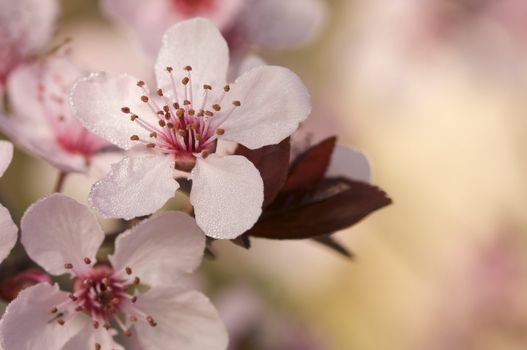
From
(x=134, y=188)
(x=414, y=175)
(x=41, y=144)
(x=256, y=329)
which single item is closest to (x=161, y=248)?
(x=134, y=188)

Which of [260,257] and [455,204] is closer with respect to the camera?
[260,257]

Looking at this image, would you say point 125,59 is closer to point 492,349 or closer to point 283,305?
point 283,305

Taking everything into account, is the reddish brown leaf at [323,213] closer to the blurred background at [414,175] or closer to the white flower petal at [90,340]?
the white flower petal at [90,340]

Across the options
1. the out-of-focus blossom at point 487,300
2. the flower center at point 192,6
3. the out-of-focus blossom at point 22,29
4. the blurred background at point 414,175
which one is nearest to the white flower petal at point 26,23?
the out-of-focus blossom at point 22,29

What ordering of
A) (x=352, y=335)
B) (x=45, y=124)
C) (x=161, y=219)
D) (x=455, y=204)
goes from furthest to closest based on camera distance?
(x=455, y=204), (x=352, y=335), (x=45, y=124), (x=161, y=219)

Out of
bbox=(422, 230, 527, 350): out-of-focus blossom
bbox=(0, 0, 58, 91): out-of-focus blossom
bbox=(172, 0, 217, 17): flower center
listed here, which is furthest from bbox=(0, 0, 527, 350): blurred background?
bbox=(0, 0, 58, 91): out-of-focus blossom

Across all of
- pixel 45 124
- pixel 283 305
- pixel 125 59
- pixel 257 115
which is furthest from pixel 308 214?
pixel 283 305

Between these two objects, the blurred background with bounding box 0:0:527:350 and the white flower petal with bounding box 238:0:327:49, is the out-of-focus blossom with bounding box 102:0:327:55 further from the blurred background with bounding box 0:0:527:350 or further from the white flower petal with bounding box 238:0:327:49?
the blurred background with bounding box 0:0:527:350
